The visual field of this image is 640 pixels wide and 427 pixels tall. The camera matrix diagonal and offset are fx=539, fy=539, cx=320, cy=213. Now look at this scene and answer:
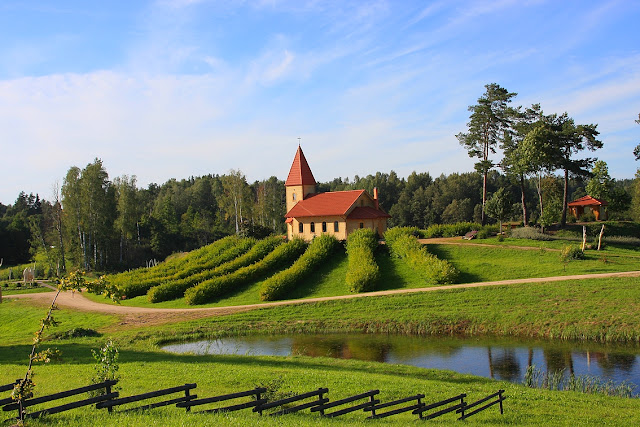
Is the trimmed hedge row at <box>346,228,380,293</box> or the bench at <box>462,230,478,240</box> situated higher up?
the bench at <box>462,230,478,240</box>

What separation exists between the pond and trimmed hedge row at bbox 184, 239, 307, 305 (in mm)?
10059

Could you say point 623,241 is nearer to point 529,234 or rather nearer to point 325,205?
point 529,234

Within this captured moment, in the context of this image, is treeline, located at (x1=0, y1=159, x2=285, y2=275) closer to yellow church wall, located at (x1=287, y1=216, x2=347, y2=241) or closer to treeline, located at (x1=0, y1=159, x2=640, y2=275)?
treeline, located at (x1=0, y1=159, x2=640, y2=275)

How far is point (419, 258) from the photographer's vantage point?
38406 mm

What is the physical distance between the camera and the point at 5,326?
3397 centimetres

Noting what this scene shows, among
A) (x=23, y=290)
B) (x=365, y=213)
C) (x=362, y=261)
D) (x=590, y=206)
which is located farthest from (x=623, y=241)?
(x=23, y=290)

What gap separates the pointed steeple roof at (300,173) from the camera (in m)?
53.4

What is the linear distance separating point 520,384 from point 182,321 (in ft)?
66.9

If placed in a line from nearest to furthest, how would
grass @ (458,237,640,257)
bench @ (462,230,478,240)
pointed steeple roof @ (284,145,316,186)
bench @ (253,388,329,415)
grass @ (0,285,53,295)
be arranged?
1. bench @ (253,388,329,415)
2. grass @ (458,237,640,257)
3. bench @ (462,230,478,240)
4. grass @ (0,285,53,295)
5. pointed steeple roof @ (284,145,316,186)

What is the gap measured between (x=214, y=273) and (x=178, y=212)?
207 ft

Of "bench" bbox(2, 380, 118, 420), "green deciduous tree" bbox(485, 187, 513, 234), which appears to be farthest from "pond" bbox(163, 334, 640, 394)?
"green deciduous tree" bbox(485, 187, 513, 234)

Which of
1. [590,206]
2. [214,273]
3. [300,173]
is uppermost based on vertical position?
[300,173]

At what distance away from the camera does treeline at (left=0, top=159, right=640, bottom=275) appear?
196 feet

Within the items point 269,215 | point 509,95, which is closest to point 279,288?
point 509,95
